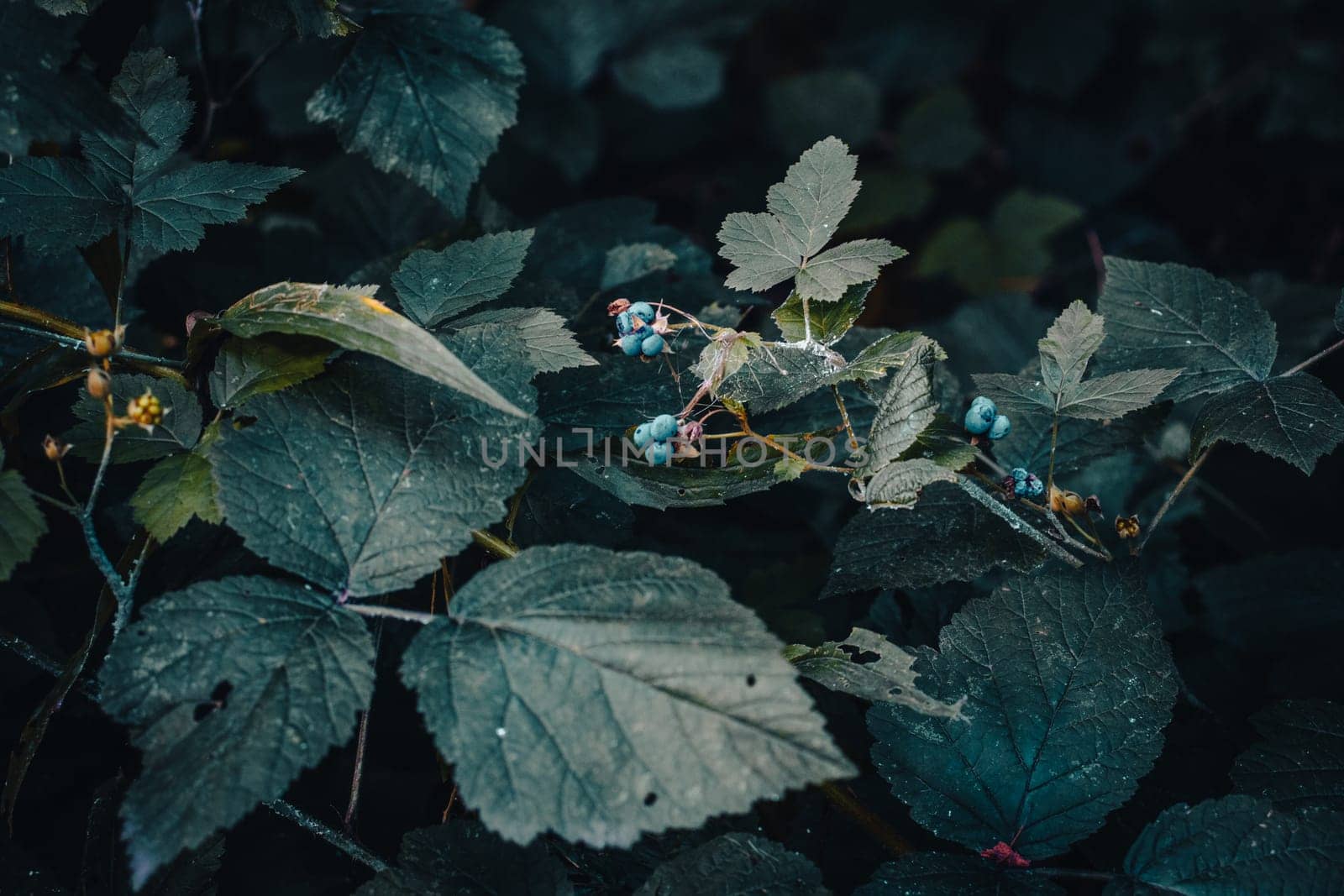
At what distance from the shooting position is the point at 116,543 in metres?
1.66

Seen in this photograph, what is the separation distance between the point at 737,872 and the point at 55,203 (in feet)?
4.45

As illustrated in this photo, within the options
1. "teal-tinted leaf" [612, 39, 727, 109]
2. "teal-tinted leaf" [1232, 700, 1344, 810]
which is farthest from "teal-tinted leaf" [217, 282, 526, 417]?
"teal-tinted leaf" [612, 39, 727, 109]

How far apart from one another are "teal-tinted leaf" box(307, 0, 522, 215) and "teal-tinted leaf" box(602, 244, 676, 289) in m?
0.31

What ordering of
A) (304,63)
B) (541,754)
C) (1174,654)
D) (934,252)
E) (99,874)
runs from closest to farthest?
(541,754), (99,874), (1174,654), (304,63), (934,252)

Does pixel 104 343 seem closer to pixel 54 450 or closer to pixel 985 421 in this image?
pixel 54 450

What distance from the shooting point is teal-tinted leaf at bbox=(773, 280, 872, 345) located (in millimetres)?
1385

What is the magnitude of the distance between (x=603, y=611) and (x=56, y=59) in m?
0.98

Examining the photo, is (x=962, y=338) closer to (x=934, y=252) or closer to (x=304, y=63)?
(x=934, y=252)

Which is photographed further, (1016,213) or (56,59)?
(1016,213)

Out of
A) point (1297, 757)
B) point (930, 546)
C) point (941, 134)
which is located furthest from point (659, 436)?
point (941, 134)

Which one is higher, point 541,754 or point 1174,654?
point 541,754

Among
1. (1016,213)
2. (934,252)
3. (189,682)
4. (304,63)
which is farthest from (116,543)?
(1016,213)

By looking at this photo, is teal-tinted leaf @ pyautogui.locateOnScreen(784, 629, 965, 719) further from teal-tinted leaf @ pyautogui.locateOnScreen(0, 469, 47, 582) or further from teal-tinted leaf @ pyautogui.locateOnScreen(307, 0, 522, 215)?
teal-tinted leaf @ pyautogui.locateOnScreen(307, 0, 522, 215)

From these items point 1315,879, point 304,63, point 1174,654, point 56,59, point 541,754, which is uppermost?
point 56,59
